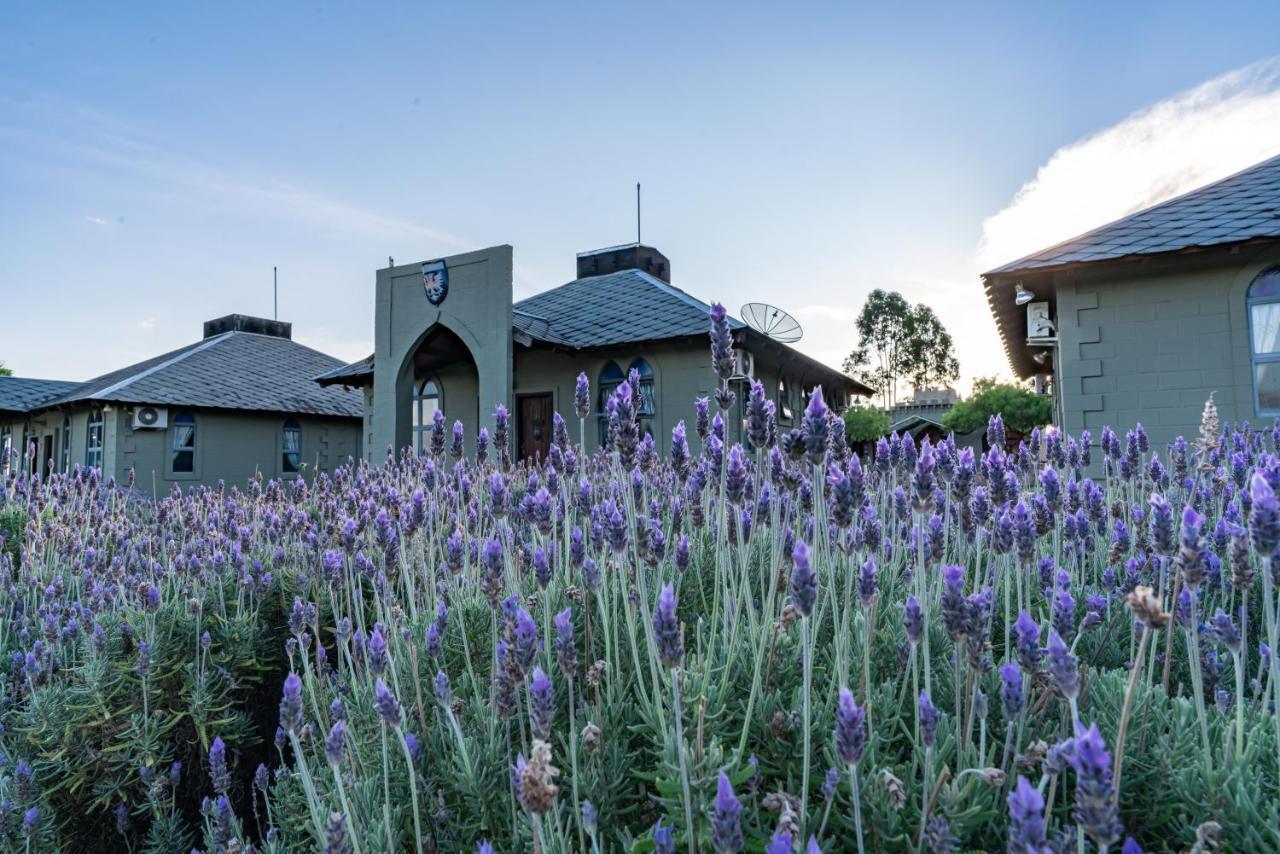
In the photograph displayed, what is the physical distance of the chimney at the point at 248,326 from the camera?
32.1 m

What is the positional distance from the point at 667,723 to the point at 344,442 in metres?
28.6

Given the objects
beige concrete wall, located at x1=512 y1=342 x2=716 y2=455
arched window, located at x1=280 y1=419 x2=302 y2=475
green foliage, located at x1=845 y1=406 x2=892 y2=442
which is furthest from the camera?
green foliage, located at x1=845 y1=406 x2=892 y2=442

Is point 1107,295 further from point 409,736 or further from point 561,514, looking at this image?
point 409,736

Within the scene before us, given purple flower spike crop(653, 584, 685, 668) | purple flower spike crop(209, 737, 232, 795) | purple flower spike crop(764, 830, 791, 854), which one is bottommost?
purple flower spike crop(209, 737, 232, 795)

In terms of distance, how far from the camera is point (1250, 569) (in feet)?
5.81

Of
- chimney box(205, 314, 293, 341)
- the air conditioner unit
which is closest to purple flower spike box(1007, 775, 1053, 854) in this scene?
the air conditioner unit

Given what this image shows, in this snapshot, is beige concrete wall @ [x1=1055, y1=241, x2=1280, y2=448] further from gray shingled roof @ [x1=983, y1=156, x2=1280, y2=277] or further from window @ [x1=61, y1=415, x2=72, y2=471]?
window @ [x1=61, y1=415, x2=72, y2=471]

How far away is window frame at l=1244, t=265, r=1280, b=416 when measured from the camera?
9945 mm

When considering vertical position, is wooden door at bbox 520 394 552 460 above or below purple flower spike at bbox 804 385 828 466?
above

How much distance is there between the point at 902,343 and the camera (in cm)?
5109

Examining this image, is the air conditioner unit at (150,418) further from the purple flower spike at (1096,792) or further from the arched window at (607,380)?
the purple flower spike at (1096,792)

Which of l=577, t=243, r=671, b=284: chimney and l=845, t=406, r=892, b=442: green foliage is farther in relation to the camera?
l=845, t=406, r=892, b=442: green foliage

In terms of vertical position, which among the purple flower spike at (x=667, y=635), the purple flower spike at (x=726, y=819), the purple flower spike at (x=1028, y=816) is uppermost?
the purple flower spike at (x=667, y=635)

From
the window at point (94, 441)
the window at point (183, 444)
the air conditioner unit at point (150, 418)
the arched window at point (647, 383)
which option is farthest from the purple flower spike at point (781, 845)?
the window at point (94, 441)
